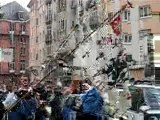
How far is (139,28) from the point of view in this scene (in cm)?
4606

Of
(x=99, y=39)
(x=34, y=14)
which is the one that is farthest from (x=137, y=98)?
(x=34, y=14)

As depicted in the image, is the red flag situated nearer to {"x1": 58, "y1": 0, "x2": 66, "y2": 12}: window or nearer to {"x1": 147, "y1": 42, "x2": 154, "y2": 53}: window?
{"x1": 147, "y1": 42, "x2": 154, "y2": 53}: window

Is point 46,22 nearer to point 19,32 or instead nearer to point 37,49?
point 37,49

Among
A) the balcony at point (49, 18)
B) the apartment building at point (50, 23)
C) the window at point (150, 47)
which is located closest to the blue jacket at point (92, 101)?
the window at point (150, 47)

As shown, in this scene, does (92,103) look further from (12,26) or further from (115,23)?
(12,26)

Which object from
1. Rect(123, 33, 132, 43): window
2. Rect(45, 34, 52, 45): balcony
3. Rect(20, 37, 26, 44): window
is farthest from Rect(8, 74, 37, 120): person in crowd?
Rect(20, 37, 26, 44): window

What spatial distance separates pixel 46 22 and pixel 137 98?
52.6 meters

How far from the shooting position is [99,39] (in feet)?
72.9

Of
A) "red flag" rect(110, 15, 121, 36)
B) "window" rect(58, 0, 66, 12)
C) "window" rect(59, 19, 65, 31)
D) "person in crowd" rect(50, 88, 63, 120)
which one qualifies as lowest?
"person in crowd" rect(50, 88, 63, 120)

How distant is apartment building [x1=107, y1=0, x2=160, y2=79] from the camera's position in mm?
40531

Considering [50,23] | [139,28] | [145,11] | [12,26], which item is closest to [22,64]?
[12,26]

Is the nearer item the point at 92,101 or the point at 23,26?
the point at 92,101

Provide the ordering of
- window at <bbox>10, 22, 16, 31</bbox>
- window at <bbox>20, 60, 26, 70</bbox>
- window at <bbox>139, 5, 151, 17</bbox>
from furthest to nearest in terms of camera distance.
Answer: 1. window at <bbox>10, 22, 16, 31</bbox>
2. window at <bbox>20, 60, 26, 70</bbox>
3. window at <bbox>139, 5, 151, 17</bbox>

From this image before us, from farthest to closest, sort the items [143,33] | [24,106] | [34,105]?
[143,33] → [34,105] → [24,106]
